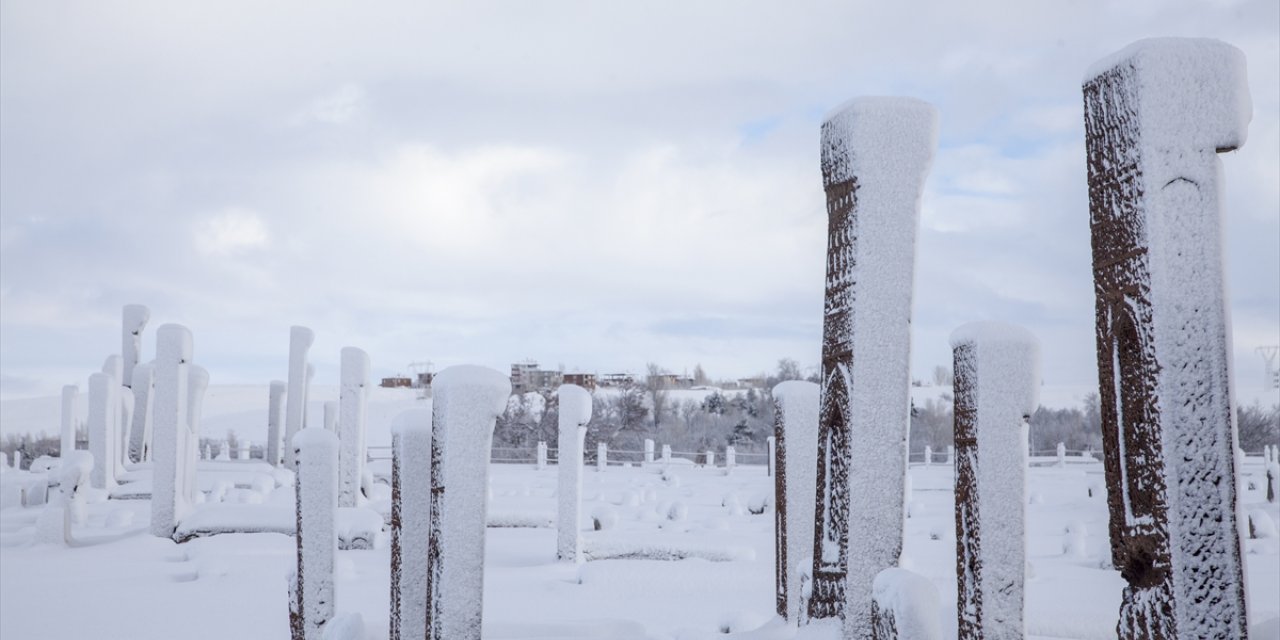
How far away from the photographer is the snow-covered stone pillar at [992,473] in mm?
4656

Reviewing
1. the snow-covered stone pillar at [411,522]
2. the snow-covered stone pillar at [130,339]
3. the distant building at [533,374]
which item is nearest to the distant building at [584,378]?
the distant building at [533,374]

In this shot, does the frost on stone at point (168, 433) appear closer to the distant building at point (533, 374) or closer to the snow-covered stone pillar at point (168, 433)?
the snow-covered stone pillar at point (168, 433)

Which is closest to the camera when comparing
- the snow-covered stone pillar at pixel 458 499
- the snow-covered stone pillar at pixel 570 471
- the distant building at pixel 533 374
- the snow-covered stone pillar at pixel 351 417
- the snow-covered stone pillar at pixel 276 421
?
the snow-covered stone pillar at pixel 458 499

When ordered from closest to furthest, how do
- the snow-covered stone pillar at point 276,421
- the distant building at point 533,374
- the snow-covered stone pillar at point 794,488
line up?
the snow-covered stone pillar at point 794,488 < the snow-covered stone pillar at point 276,421 < the distant building at point 533,374

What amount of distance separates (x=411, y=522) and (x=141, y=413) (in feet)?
55.9

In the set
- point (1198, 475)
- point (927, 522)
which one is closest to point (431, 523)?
point (1198, 475)

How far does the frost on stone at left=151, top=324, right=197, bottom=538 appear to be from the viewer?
1229 cm

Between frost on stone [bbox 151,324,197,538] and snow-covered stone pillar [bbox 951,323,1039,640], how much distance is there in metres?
10.3

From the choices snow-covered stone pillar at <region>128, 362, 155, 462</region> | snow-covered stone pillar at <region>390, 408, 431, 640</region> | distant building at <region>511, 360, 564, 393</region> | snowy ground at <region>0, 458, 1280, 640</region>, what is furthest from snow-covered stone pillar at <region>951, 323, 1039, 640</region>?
distant building at <region>511, 360, 564, 393</region>

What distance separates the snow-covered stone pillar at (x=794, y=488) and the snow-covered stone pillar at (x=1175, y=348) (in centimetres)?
308

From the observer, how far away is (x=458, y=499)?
489 centimetres

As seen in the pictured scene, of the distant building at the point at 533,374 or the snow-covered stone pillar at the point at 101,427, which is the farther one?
the distant building at the point at 533,374

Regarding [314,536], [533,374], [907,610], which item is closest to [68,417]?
[314,536]

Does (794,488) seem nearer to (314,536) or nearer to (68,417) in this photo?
(314,536)
